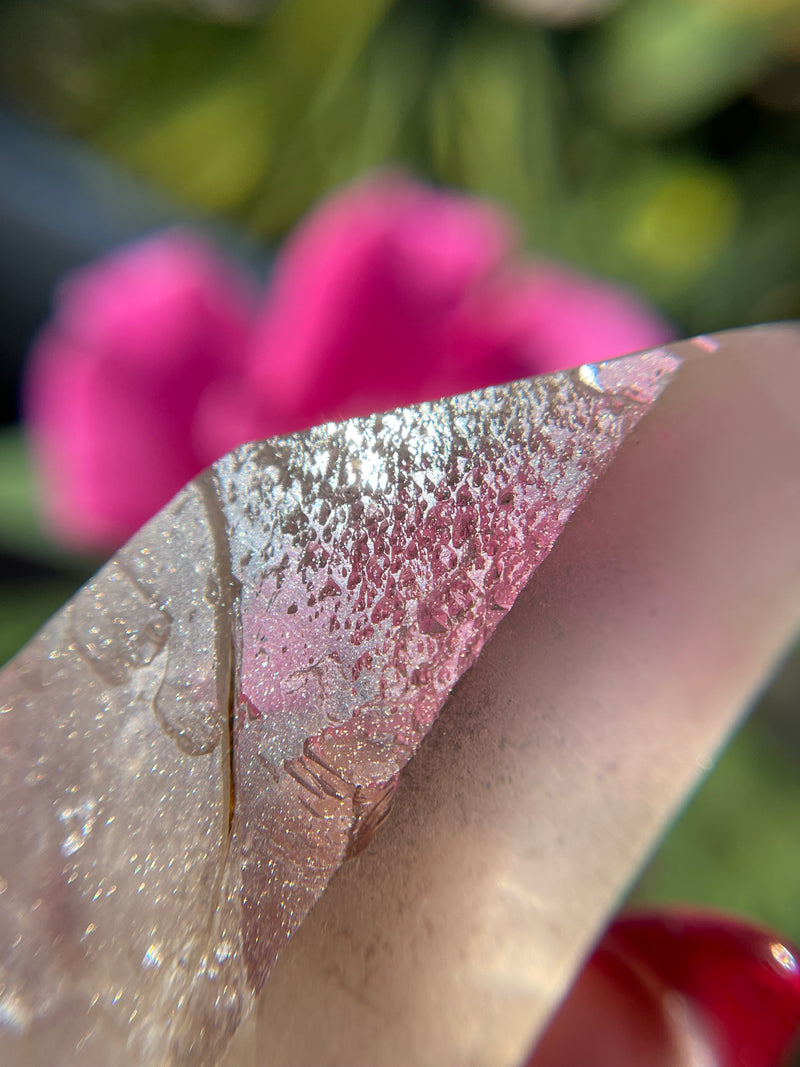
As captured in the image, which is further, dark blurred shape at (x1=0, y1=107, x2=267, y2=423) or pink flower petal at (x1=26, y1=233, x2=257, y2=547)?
dark blurred shape at (x1=0, y1=107, x2=267, y2=423)

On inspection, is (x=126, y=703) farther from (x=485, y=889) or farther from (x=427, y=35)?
(x=427, y=35)

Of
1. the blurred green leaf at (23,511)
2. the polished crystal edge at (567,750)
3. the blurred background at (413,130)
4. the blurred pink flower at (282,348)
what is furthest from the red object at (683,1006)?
the blurred background at (413,130)

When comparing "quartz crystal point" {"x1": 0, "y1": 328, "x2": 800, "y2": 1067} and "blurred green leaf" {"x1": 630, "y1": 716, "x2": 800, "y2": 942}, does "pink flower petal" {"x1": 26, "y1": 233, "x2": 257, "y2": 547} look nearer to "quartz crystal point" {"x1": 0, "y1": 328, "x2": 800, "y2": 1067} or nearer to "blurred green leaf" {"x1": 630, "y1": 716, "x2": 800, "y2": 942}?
"quartz crystal point" {"x1": 0, "y1": 328, "x2": 800, "y2": 1067}

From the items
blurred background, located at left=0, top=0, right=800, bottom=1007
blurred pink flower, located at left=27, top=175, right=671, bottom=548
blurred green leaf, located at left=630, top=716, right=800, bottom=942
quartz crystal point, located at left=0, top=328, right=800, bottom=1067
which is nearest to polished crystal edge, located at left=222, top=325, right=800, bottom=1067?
quartz crystal point, located at left=0, top=328, right=800, bottom=1067

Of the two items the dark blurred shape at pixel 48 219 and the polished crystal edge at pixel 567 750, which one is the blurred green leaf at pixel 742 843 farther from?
the dark blurred shape at pixel 48 219

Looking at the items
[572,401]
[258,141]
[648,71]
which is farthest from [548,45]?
[572,401]
